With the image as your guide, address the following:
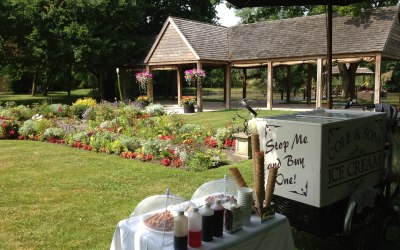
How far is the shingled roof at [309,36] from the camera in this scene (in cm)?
1745

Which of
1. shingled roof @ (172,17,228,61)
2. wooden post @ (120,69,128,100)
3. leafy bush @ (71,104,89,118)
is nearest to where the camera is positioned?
leafy bush @ (71,104,89,118)

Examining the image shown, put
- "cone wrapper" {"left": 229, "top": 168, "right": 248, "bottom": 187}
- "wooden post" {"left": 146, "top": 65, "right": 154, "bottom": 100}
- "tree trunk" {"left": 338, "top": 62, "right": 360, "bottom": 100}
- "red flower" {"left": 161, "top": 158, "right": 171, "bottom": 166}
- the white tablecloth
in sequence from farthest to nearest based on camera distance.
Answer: "tree trunk" {"left": 338, "top": 62, "right": 360, "bottom": 100}
"wooden post" {"left": 146, "top": 65, "right": 154, "bottom": 100}
"red flower" {"left": 161, "top": 158, "right": 171, "bottom": 166}
"cone wrapper" {"left": 229, "top": 168, "right": 248, "bottom": 187}
the white tablecloth

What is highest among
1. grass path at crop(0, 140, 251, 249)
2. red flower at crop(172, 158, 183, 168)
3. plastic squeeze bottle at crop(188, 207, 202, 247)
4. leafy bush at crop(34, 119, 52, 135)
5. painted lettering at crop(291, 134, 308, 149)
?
painted lettering at crop(291, 134, 308, 149)

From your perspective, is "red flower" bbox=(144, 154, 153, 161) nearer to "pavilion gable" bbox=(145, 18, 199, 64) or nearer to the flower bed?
the flower bed

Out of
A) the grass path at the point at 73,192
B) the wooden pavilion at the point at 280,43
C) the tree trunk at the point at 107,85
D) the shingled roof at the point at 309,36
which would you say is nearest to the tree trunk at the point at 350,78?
the wooden pavilion at the point at 280,43

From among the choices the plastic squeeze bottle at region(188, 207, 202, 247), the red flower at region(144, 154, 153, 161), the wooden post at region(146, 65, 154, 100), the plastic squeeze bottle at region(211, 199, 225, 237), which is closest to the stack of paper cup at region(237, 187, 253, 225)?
the plastic squeeze bottle at region(211, 199, 225, 237)

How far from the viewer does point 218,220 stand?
2.53 meters

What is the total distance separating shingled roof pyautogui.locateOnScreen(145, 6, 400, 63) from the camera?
57.5 ft

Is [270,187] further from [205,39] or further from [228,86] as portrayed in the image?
[205,39]

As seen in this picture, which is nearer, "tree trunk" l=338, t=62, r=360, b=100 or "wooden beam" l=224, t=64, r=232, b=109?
"wooden beam" l=224, t=64, r=232, b=109

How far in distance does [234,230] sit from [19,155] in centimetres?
801

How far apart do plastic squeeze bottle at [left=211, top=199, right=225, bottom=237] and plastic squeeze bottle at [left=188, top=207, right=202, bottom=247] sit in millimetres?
156

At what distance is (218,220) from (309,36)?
60.9 feet

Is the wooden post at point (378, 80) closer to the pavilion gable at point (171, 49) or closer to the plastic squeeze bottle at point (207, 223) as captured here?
the pavilion gable at point (171, 49)
